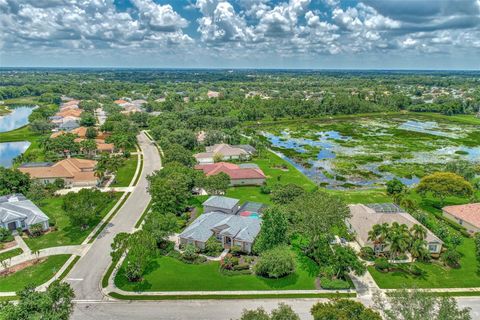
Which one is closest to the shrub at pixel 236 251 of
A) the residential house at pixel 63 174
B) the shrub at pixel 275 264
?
the shrub at pixel 275 264

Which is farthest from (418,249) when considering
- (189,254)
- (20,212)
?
(20,212)

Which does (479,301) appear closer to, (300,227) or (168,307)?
(300,227)

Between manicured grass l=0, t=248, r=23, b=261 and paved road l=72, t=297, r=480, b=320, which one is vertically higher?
paved road l=72, t=297, r=480, b=320

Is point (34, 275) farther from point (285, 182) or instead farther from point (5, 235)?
point (285, 182)

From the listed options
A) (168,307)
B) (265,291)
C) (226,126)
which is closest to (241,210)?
(265,291)

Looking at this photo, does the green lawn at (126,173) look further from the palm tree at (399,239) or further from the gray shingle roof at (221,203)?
the palm tree at (399,239)

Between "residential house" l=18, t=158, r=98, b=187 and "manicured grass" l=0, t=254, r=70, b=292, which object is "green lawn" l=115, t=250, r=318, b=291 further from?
"residential house" l=18, t=158, r=98, b=187

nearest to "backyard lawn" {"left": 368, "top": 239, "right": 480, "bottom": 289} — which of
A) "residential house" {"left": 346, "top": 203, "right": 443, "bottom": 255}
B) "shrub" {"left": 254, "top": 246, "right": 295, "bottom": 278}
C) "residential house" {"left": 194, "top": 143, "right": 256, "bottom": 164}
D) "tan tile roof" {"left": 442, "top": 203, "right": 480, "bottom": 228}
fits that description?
"residential house" {"left": 346, "top": 203, "right": 443, "bottom": 255}
